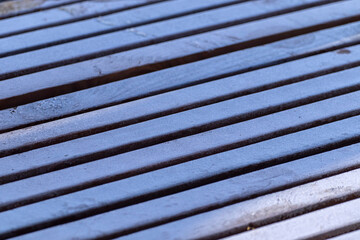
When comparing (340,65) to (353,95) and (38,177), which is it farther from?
(38,177)

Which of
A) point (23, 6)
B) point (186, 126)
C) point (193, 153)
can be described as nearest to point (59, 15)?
point (23, 6)

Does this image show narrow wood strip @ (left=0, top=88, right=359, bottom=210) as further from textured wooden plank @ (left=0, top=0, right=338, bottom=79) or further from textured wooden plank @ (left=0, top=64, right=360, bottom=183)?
textured wooden plank @ (left=0, top=0, right=338, bottom=79)

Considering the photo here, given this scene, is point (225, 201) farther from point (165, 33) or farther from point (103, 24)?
point (103, 24)

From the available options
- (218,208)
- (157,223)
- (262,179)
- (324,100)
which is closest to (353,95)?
(324,100)

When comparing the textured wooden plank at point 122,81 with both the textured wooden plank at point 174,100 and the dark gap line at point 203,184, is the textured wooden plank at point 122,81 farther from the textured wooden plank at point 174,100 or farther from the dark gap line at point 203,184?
the dark gap line at point 203,184

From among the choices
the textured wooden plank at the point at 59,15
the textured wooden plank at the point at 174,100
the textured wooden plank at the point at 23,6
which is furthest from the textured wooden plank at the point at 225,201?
the textured wooden plank at the point at 23,6
